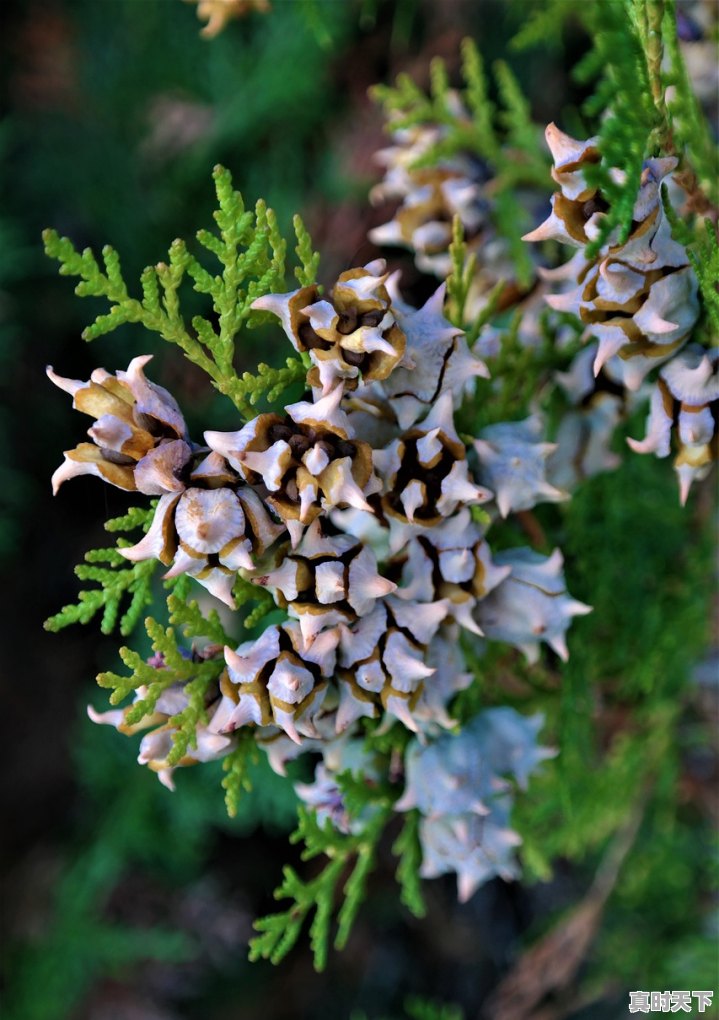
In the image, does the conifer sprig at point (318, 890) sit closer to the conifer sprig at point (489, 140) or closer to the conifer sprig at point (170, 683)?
the conifer sprig at point (170, 683)

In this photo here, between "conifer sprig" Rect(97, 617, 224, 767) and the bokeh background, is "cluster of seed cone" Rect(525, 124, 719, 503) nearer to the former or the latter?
"conifer sprig" Rect(97, 617, 224, 767)

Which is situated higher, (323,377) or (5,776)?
(323,377)

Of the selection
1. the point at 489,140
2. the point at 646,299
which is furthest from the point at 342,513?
the point at 489,140

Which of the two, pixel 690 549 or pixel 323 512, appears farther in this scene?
pixel 690 549

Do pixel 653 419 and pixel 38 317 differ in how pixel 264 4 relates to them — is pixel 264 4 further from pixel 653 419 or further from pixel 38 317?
pixel 38 317

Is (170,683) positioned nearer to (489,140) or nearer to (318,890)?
(318,890)

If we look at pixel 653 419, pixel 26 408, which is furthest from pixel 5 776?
pixel 653 419

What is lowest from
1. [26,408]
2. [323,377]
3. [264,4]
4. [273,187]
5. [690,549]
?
[690,549]

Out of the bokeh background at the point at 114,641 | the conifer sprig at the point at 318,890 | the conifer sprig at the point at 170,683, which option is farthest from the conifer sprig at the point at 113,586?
the bokeh background at the point at 114,641
